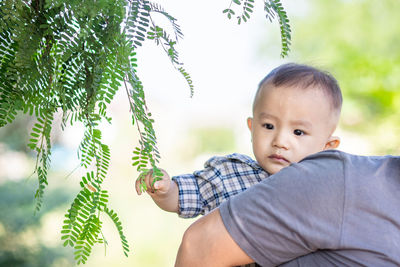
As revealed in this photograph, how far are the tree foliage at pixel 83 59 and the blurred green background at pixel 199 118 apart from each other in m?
2.29

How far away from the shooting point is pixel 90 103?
34.1 inches

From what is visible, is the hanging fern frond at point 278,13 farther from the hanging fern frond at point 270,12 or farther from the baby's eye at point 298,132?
the baby's eye at point 298,132

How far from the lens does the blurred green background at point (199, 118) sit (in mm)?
3475

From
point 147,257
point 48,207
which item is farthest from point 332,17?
point 48,207

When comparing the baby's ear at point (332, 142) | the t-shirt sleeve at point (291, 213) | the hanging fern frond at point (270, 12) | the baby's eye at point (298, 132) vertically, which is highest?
the hanging fern frond at point (270, 12)

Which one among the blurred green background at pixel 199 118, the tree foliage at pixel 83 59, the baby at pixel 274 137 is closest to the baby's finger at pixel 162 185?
the baby at pixel 274 137

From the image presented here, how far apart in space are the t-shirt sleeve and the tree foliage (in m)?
0.17

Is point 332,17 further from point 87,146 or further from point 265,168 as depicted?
point 87,146

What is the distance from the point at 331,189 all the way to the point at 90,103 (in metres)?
0.42

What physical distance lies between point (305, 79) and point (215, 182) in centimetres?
34

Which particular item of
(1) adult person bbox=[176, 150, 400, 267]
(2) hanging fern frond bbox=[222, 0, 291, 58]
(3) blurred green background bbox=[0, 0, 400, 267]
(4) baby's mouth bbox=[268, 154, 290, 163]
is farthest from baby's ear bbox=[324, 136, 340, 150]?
(3) blurred green background bbox=[0, 0, 400, 267]

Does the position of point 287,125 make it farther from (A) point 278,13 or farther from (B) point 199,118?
(B) point 199,118

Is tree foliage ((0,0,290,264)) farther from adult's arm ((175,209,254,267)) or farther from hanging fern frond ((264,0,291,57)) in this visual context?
adult's arm ((175,209,254,267))

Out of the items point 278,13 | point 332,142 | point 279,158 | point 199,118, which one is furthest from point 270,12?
point 199,118
